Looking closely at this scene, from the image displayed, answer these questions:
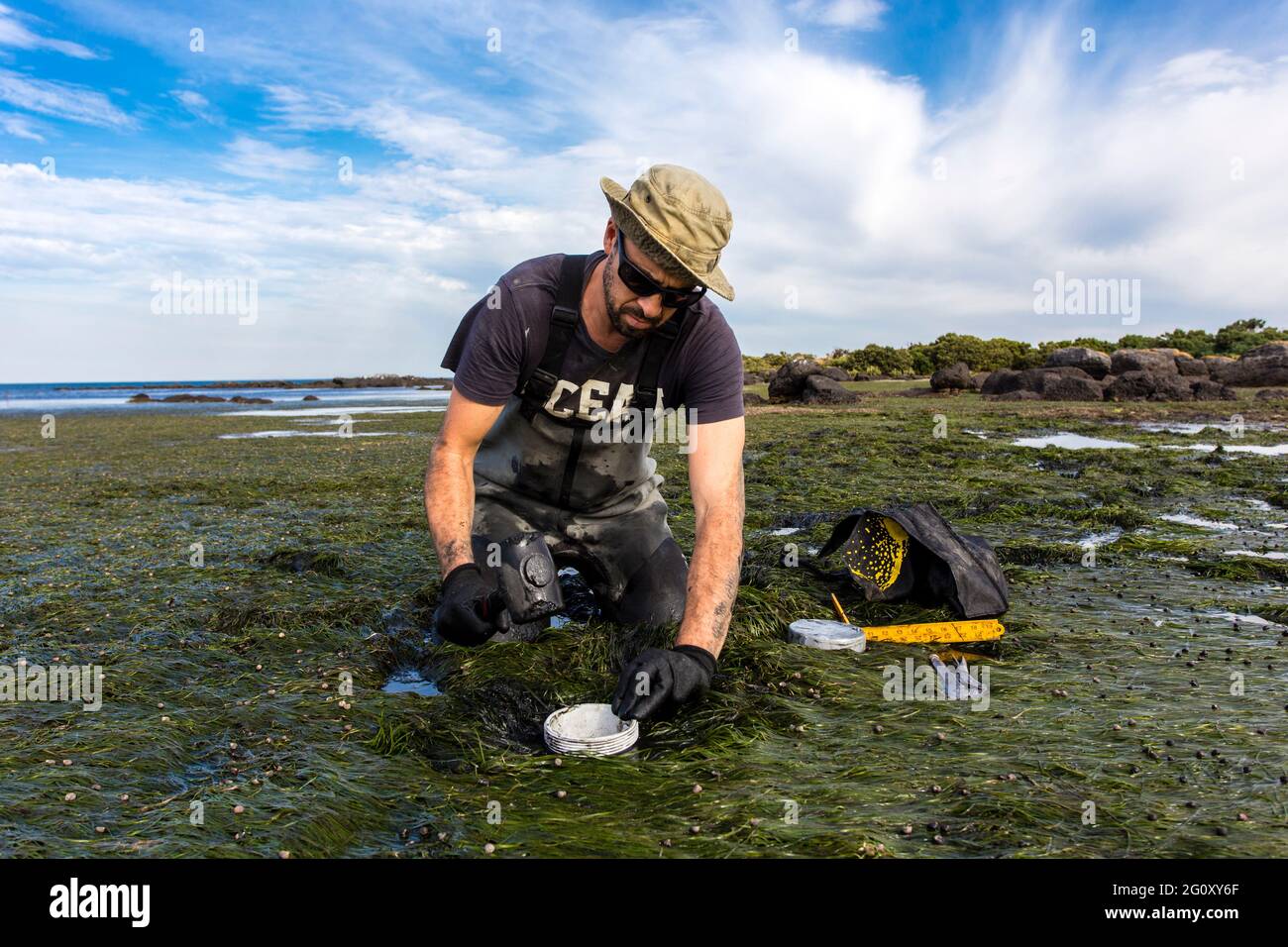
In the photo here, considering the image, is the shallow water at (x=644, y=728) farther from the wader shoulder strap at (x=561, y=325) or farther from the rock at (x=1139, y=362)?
the rock at (x=1139, y=362)

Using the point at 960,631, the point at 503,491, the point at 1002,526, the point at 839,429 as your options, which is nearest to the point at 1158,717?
the point at 960,631

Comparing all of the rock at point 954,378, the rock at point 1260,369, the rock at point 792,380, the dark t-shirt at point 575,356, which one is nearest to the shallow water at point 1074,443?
the dark t-shirt at point 575,356

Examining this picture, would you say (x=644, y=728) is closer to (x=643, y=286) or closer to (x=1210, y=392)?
(x=643, y=286)

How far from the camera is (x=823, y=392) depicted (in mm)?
29875

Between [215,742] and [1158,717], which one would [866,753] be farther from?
[215,742]

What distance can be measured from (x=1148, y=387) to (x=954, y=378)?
798cm

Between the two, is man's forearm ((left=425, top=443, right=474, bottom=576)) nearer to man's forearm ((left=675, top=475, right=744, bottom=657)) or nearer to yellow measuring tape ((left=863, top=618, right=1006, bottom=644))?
man's forearm ((left=675, top=475, right=744, bottom=657))

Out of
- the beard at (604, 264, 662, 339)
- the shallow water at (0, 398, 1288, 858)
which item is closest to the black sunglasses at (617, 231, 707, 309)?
the beard at (604, 264, 662, 339)

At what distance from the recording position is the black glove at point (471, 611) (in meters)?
3.77

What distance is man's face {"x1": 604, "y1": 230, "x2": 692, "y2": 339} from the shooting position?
3.93 meters

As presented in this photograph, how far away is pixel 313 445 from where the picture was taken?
19266 mm

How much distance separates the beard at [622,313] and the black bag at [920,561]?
243cm

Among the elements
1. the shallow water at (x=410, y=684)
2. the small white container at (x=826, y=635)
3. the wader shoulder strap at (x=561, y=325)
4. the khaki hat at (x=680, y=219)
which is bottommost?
the shallow water at (x=410, y=684)

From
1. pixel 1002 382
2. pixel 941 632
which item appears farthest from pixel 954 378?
pixel 941 632
